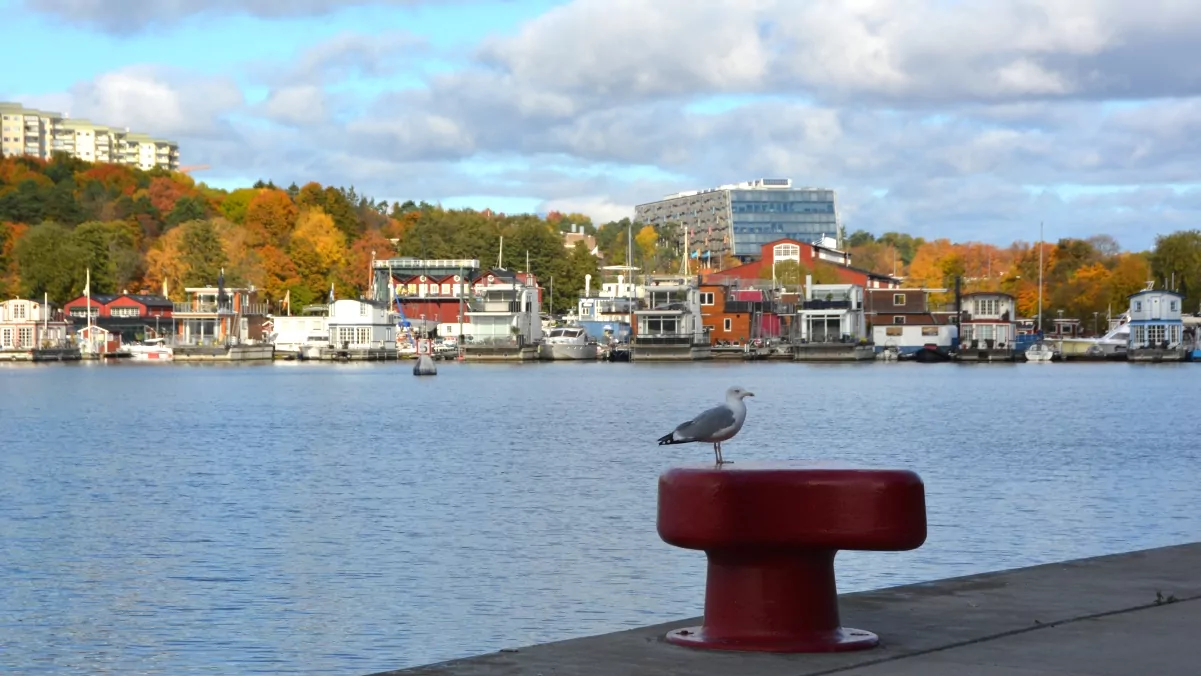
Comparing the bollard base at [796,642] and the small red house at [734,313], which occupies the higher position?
the small red house at [734,313]

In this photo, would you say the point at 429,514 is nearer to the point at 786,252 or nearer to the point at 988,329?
the point at 988,329

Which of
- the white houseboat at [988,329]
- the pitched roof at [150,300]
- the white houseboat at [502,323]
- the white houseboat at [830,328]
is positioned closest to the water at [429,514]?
the white houseboat at [830,328]

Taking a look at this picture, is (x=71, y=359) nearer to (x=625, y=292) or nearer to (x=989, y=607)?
(x=625, y=292)

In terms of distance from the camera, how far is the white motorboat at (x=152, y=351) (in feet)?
547

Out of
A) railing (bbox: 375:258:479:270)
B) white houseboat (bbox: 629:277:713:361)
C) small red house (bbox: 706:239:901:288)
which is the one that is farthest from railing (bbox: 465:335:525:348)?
small red house (bbox: 706:239:901:288)

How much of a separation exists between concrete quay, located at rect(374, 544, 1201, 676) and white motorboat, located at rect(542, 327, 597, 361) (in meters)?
146

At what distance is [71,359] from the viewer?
17525cm

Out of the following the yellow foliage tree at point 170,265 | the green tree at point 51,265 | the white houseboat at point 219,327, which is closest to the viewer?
the white houseboat at point 219,327

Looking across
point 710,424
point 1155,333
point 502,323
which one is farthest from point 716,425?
point 1155,333

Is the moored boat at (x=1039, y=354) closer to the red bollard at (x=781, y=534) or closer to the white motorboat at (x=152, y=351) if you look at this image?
the white motorboat at (x=152, y=351)

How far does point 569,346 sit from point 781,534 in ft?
488

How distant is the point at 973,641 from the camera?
11.0m

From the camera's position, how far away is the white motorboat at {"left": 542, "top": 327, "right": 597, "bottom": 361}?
160 meters

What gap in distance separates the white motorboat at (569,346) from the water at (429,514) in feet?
250
